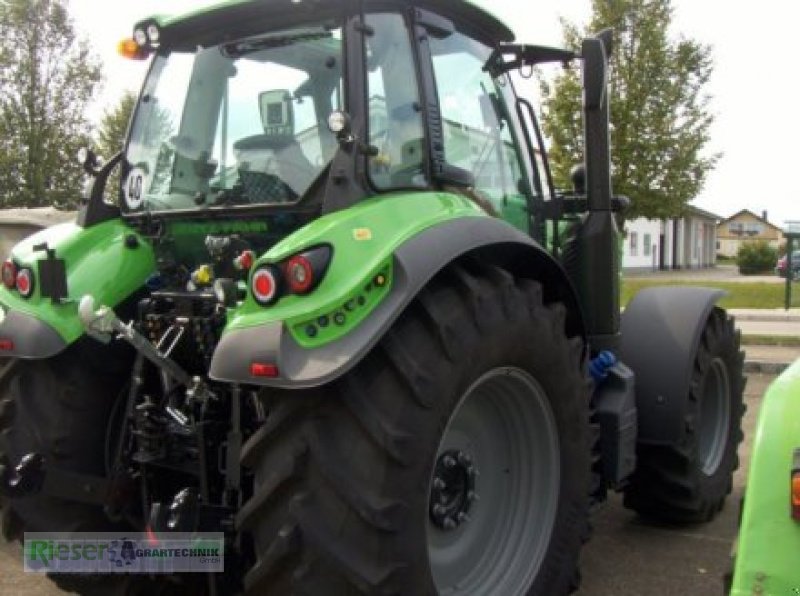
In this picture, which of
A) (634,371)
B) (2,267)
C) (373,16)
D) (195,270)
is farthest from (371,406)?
(634,371)

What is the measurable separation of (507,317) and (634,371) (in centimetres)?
173

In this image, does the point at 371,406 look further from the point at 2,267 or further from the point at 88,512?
the point at 2,267

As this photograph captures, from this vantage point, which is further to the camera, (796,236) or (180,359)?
(796,236)

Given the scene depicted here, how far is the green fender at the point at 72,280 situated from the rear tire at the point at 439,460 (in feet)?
4.14

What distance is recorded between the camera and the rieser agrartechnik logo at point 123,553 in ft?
9.66

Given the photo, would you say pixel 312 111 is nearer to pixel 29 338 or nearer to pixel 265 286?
pixel 265 286

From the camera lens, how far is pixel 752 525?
7.29ft

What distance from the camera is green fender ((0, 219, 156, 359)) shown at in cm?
345

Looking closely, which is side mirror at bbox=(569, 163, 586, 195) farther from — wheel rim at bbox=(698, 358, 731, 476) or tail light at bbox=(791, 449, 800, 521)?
tail light at bbox=(791, 449, 800, 521)

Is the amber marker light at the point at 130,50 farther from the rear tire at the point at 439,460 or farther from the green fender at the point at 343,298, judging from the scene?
the rear tire at the point at 439,460

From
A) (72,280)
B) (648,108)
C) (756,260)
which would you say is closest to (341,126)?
(72,280)

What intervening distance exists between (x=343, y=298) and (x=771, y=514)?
1.34m

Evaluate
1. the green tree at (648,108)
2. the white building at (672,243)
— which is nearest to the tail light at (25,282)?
the green tree at (648,108)

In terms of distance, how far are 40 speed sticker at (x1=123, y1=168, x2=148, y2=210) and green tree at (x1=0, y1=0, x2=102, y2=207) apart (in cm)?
1789
